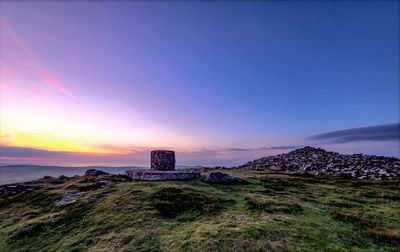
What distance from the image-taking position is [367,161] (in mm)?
34531

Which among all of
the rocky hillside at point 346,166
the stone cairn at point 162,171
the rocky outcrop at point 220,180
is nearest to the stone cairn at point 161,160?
the stone cairn at point 162,171

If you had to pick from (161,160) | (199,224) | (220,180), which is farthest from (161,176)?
(199,224)

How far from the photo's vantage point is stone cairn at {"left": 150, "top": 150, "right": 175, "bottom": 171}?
76.7ft

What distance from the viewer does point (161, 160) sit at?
23.4 metres

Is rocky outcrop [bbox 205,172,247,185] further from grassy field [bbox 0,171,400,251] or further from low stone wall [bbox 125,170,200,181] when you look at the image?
grassy field [bbox 0,171,400,251]

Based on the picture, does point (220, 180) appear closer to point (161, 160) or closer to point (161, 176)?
point (161, 176)

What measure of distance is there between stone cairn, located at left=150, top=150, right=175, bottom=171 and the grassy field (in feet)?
25.4

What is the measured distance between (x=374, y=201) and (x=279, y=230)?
498 inches

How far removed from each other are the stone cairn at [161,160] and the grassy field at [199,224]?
7737 millimetres

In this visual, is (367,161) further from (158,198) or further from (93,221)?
(93,221)

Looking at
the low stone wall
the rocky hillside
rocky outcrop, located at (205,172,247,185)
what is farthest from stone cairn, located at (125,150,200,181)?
the rocky hillside

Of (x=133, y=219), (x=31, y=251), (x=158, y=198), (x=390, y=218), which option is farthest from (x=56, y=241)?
(x=390, y=218)

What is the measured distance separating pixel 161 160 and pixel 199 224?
48.9 ft

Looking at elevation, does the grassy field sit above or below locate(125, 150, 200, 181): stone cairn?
below
